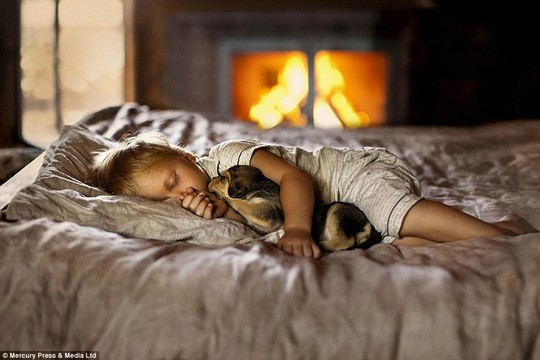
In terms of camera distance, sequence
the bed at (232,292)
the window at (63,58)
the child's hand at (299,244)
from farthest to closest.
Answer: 1. the window at (63,58)
2. the child's hand at (299,244)
3. the bed at (232,292)

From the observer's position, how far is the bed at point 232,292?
90cm

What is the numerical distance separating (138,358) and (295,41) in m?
3.15

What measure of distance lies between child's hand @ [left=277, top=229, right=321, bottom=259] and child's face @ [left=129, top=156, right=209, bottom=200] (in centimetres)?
24

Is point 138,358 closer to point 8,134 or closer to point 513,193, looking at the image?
point 513,193

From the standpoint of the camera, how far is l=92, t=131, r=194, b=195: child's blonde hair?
1.27 metres

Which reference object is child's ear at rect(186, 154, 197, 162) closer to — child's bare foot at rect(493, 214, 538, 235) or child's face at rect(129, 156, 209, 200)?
child's face at rect(129, 156, 209, 200)

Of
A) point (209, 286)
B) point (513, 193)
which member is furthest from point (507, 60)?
point (209, 286)

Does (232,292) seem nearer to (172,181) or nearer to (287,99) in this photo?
(172,181)

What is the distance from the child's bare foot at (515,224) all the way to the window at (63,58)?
2790 millimetres

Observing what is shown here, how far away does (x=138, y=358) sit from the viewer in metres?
0.90

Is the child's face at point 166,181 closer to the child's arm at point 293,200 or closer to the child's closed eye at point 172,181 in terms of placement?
the child's closed eye at point 172,181

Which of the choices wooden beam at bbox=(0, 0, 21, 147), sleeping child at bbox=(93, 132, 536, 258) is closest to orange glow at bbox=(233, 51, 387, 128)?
wooden beam at bbox=(0, 0, 21, 147)

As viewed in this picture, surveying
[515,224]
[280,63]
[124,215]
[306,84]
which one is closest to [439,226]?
[515,224]

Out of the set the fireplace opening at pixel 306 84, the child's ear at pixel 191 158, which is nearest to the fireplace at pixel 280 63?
the fireplace opening at pixel 306 84
